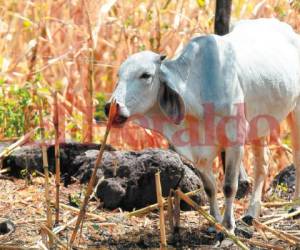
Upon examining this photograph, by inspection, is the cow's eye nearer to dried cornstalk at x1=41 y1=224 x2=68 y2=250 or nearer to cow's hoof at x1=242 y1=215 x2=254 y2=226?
dried cornstalk at x1=41 y1=224 x2=68 y2=250

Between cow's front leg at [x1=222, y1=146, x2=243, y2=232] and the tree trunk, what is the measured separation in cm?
116

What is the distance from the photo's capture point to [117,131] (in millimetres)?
7102

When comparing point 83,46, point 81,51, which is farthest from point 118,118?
point 83,46

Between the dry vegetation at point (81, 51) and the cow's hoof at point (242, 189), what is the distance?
0.61 metres

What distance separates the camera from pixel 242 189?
20.1 feet

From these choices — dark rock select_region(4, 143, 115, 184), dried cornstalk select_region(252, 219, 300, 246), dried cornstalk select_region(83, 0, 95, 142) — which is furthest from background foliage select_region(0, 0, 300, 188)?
dried cornstalk select_region(252, 219, 300, 246)

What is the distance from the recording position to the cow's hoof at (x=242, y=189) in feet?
20.1

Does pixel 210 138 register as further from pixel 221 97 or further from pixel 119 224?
pixel 119 224

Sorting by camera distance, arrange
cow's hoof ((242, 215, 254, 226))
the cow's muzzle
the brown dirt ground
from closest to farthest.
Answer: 1. the cow's muzzle
2. the brown dirt ground
3. cow's hoof ((242, 215, 254, 226))

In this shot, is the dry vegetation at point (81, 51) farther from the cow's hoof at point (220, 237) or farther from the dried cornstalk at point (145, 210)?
the cow's hoof at point (220, 237)

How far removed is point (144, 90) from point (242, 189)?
1714 millimetres

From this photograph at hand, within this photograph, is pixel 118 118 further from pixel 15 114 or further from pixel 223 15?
pixel 15 114

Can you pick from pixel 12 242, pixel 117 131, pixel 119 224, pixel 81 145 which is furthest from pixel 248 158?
pixel 12 242

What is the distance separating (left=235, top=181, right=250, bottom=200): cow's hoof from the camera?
613 centimetres
